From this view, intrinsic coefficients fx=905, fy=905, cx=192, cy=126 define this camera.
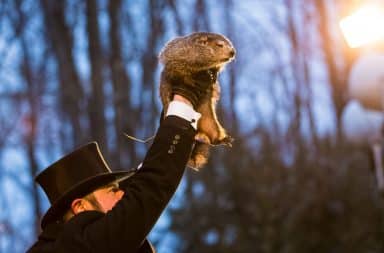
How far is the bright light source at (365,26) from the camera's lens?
999 cm

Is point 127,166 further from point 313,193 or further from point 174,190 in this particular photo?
point 174,190

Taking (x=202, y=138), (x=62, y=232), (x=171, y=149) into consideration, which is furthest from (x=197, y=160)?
(x=62, y=232)

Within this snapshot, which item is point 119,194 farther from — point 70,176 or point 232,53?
point 232,53

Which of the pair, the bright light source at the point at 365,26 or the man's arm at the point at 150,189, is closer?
the man's arm at the point at 150,189

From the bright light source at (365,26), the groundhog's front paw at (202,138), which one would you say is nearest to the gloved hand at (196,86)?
the groundhog's front paw at (202,138)

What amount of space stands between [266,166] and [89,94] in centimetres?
387

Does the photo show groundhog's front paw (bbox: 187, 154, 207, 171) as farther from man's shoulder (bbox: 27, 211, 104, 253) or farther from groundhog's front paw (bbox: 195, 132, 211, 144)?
man's shoulder (bbox: 27, 211, 104, 253)

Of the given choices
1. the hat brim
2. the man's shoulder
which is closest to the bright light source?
the hat brim

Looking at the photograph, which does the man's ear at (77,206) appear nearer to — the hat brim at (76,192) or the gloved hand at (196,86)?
the hat brim at (76,192)

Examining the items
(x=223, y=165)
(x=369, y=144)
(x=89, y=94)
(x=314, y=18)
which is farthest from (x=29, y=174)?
(x=314, y=18)

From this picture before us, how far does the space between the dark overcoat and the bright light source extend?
24.1ft

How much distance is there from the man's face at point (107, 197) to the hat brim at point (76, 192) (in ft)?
0.24

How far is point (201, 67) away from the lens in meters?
3.00

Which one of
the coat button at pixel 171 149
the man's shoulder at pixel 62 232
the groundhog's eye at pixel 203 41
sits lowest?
the man's shoulder at pixel 62 232
